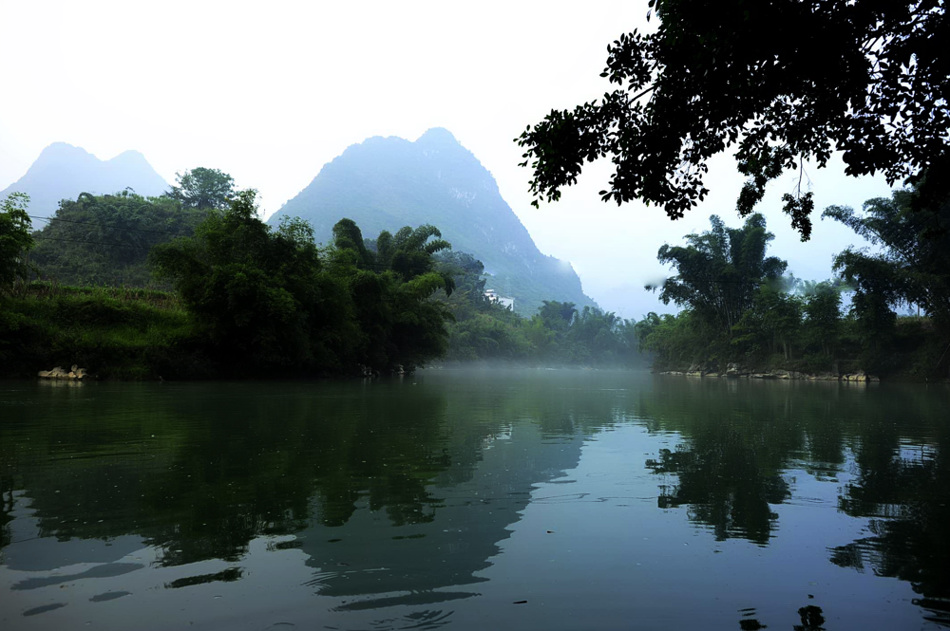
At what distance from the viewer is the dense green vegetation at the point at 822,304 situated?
120 feet

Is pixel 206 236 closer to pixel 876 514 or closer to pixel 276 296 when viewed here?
pixel 276 296

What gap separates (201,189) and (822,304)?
230 ft

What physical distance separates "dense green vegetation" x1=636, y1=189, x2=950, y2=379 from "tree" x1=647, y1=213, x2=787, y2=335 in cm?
9

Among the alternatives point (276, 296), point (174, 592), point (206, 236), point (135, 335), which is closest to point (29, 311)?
point (135, 335)

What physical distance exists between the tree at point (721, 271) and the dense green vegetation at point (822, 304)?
0.09m

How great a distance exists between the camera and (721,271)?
2127 inches

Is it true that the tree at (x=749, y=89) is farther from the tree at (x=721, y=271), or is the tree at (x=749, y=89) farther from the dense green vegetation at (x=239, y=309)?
the tree at (x=721, y=271)

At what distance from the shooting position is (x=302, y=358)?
90.9ft

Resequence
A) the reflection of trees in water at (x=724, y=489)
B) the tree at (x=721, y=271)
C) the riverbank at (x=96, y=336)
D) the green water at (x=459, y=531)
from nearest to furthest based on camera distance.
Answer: the green water at (x=459, y=531), the reflection of trees in water at (x=724, y=489), the riverbank at (x=96, y=336), the tree at (x=721, y=271)

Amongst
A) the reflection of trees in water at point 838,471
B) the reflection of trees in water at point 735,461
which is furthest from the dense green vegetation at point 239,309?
the reflection of trees in water at point 838,471

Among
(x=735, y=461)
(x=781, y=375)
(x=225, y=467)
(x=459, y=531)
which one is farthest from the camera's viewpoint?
(x=781, y=375)

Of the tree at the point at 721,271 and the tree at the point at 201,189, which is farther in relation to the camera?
the tree at the point at 201,189

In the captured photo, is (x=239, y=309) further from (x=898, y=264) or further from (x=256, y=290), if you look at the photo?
(x=898, y=264)

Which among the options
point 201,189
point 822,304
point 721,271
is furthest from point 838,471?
point 201,189
